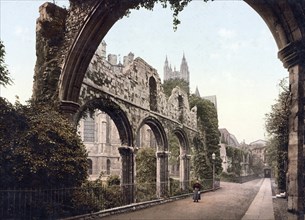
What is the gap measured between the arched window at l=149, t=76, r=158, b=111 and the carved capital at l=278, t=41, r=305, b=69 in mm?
10926

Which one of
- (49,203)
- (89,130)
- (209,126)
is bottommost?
(49,203)

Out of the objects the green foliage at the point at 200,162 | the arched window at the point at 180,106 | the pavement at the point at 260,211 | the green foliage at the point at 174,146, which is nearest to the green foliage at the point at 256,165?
the green foliage at the point at 174,146

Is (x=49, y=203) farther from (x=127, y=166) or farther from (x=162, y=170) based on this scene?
(x=162, y=170)

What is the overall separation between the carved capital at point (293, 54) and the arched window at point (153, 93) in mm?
10926

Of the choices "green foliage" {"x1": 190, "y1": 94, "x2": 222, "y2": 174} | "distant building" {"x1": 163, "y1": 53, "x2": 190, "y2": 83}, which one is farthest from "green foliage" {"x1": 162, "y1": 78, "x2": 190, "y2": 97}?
"distant building" {"x1": 163, "y1": 53, "x2": 190, "y2": 83}

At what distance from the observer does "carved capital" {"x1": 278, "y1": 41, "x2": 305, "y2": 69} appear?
5.23 meters

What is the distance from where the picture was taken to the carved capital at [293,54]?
5.23 m

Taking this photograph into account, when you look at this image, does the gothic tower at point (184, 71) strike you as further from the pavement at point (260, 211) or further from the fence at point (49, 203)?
the fence at point (49, 203)

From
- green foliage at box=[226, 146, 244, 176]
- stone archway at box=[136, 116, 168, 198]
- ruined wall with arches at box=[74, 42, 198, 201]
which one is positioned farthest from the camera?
green foliage at box=[226, 146, 244, 176]

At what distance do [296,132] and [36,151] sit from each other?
5.53 metres

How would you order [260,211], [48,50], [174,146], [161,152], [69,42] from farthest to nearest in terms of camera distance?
[174,146], [161,152], [260,211], [48,50], [69,42]

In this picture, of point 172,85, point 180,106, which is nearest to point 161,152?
point 180,106

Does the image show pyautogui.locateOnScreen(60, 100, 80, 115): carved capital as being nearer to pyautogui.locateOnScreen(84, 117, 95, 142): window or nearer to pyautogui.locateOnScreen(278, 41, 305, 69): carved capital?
pyautogui.locateOnScreen(278, 41, 305, 69): carved capital

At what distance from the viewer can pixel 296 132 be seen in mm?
5137
